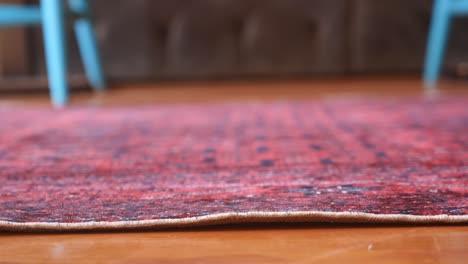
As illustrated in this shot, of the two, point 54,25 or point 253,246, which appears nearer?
point 253,246


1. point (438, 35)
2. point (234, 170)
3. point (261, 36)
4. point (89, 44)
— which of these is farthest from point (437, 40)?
point (234, 170)

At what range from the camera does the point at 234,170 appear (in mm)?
512

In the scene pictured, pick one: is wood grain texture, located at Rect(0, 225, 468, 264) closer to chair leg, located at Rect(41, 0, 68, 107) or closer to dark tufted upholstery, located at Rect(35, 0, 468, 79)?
chair leg, located at Rect(41, 0, 68, 107)

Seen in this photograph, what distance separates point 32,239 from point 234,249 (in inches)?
5.2

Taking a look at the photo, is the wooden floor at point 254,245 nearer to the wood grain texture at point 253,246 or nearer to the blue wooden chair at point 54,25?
the wood grain texture at point 253,246

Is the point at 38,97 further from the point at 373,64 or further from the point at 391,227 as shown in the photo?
the point at 391,227

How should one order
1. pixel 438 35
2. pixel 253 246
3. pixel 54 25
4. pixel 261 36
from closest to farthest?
pixel 253 246
pixel 54 25
pixel 438 35
pixel 261 36

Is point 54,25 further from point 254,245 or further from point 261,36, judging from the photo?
point 254,245

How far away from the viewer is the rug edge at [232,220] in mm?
359

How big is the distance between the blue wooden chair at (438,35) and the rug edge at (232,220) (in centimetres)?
120

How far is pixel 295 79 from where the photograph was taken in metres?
1.81

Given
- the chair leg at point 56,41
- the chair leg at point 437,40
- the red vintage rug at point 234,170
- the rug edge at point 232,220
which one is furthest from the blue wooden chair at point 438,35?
the rug edge at point 232,220

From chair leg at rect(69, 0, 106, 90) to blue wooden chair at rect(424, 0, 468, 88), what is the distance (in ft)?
3.11

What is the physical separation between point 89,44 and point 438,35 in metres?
1.02
